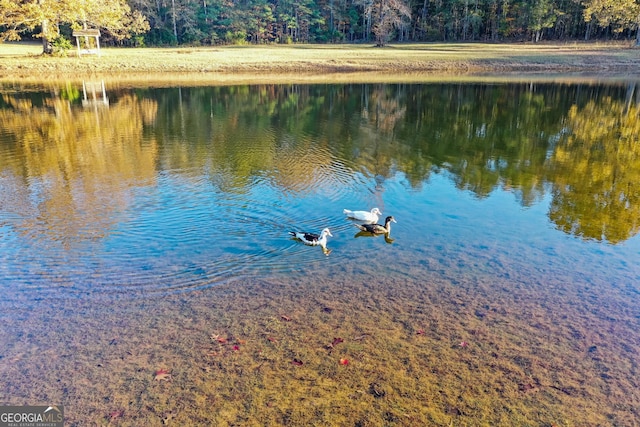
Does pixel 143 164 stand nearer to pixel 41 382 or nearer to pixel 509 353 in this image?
pixel 41 382

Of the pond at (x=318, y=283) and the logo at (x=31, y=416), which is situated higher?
the pond at (x=318, y=283)

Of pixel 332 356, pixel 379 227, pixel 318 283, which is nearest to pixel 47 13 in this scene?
pixel 379 227

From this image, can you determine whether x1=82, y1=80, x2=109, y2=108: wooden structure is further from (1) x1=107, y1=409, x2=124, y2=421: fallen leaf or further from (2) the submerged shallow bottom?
(1) x1=107, y1=409, x2=124, y2=421: fallen leaf

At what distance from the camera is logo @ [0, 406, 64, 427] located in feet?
15.7

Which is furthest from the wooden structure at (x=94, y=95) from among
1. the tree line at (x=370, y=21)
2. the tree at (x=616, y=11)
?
the tree at (x=616, y=11)

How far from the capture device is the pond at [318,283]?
520 cm

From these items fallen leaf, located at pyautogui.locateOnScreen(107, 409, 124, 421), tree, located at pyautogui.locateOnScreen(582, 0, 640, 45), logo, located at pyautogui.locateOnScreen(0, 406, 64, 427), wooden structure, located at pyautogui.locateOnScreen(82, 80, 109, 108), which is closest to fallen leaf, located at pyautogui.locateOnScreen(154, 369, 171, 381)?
fallen leaf, located at pyautogui.locateOnScreen(107, 409, 124, 421)

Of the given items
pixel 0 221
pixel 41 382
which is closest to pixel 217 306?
pixel 41 382

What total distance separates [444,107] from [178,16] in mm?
57647

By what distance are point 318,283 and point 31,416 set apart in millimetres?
4144

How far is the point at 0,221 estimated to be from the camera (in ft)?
31.7

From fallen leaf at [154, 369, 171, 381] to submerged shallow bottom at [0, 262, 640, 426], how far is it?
0.07 feet

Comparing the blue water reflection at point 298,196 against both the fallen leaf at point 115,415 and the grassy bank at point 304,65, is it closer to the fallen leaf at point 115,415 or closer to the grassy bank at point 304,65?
the fallen leaf at point 115,415

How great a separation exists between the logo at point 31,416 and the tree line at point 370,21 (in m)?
62.3
